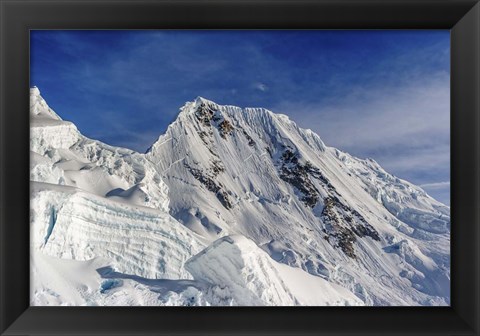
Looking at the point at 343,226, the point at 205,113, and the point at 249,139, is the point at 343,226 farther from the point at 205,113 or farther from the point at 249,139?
the point at 205,113

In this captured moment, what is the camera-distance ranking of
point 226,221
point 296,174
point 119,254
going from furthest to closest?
point 296,174
point 226,221
point 119,254

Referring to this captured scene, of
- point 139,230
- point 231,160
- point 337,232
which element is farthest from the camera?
point 231,160

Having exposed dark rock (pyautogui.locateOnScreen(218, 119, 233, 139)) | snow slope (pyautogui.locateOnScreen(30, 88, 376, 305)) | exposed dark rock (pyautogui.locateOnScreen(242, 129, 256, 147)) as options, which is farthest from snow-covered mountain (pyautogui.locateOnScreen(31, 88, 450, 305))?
exposed dark rock (pyautogui.locateOnScreen(242, 129, 256, 147))

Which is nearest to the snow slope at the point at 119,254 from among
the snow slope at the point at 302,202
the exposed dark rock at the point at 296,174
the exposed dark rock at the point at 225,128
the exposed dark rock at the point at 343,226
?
the snow slope at the point at 302,202

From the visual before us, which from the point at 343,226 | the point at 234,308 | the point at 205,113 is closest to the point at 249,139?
the point at 205,113

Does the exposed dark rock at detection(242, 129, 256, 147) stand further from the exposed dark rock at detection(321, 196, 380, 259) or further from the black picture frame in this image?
the black picture frame

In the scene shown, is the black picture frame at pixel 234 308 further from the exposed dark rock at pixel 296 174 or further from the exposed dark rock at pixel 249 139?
the exposed dark rock at pixel 249 139

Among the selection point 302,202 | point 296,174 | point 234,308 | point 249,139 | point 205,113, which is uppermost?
point 205,113
